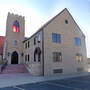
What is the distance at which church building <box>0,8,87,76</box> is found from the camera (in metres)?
16.1

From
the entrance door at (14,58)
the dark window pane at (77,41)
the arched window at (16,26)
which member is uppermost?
the arched window at (16,26)

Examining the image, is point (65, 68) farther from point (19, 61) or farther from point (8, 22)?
point (8, 22)

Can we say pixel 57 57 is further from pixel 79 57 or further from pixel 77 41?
pixel 77 41

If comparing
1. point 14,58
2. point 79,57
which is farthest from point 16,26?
point 79,57

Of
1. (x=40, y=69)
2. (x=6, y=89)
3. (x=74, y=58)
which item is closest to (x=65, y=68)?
(x=74, y=58)

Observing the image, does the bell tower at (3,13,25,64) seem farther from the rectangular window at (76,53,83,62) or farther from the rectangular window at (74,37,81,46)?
the rectangular window at (74,37,81,46)

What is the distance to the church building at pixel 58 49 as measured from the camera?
16.1 m

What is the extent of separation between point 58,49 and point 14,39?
14495 mm

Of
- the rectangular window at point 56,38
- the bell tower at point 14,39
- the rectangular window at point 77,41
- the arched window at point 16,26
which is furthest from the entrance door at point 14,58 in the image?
the rectangular window at point 77,41

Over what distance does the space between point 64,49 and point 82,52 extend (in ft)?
19.0

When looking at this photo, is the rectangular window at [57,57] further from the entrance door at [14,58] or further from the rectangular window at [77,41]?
the entrance door at [14,58]

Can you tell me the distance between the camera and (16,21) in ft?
91.7

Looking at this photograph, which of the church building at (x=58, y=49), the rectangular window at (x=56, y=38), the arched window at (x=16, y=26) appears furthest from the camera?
the arched window at (x=16, y=26)

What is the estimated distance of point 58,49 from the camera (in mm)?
17625
